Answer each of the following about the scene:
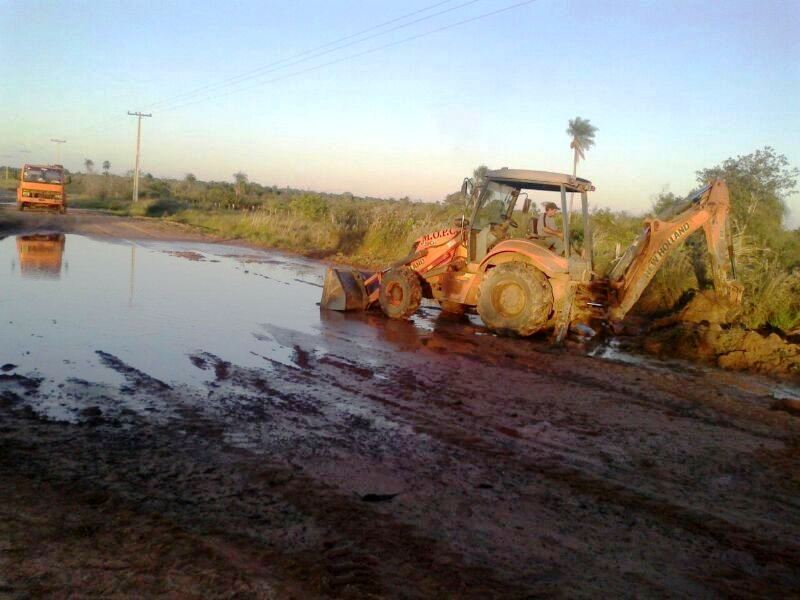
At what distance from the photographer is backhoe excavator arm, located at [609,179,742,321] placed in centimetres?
1156

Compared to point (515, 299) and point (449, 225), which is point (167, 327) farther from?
point (449, 225)

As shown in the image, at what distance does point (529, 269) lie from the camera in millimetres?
11727

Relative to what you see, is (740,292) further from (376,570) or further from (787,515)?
(376,570)

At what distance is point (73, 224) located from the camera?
3106cm

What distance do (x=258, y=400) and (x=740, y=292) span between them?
28.9ft

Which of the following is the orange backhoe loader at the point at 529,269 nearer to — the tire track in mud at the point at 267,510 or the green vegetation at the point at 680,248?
the green vegetation at the point at 680,248

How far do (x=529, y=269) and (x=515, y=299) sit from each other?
511 millimetres

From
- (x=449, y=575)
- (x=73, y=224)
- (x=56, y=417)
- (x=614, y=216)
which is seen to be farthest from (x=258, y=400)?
(x=73, y=224)

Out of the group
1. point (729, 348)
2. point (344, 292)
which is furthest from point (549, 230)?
point (344, 292)

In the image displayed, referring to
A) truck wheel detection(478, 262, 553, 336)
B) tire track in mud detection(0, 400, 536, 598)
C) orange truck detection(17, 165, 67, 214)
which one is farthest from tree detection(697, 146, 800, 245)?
orange truck detection(17, 165, 67, 214)

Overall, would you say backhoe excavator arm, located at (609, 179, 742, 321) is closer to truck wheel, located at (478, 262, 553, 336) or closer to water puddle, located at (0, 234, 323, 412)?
truck wheel, located at (478, 262, 553, 336)

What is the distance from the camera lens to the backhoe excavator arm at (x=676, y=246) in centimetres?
1156

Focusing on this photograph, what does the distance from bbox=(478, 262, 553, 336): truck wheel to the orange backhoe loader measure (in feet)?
0.05

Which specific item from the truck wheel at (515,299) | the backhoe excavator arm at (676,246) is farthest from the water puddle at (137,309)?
the backhoe excavator arm at (676,246)
